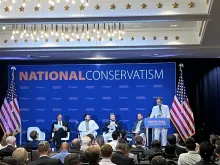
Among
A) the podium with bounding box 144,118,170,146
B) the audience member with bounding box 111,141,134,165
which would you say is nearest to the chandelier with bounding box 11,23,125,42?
the podium with bounding box 144,118,170,146

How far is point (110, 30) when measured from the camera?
1161cm

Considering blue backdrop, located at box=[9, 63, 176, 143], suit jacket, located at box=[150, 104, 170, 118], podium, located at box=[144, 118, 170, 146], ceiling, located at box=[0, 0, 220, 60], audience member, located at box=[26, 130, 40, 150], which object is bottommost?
audience member, located at box=[26, 130, 40, 150]

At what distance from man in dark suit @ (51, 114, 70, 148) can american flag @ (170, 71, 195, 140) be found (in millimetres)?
3379

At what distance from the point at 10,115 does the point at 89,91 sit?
273 centimetres

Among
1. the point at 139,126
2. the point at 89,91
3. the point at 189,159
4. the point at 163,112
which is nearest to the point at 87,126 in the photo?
the point at 89,91

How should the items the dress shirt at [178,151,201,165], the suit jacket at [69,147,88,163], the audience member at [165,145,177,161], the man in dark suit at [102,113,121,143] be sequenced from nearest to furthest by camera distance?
the dress shirt at [178,151,201,165] → the audience member at [165,145,177,161] → the suit jacket at [69,147,88,163] → the man in dark suit at [102,113,121,143]

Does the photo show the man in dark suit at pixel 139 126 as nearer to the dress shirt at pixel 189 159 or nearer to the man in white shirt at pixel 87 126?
the man in white shirt at pixel 87 126

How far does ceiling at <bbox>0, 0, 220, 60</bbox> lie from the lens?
8.54m

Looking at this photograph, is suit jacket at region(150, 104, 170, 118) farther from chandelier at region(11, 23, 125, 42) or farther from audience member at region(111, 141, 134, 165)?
audience member at region(111, 141, 134, 165)

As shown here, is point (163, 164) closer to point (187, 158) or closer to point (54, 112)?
point (187, 158)

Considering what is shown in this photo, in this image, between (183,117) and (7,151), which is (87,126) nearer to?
(183,117)

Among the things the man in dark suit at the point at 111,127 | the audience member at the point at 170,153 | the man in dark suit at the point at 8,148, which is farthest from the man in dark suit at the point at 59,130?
the audience member at the point at 170,153

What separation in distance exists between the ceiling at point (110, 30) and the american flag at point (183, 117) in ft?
4.90

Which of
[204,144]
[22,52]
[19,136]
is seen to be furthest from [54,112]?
[204,144]
